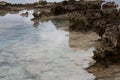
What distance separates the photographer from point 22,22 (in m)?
36.0

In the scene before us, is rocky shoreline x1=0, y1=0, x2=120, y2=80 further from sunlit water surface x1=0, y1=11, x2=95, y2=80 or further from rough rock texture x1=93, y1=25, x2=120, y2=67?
sunlit water surface x1=0, y1=11, x2=95, y2=80

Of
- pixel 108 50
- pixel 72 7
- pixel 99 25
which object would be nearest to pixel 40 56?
pixel 108 50

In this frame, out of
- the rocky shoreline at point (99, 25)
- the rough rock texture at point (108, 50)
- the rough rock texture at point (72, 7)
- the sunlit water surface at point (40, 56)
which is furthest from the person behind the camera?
the rough rock texture at point (72, 7)

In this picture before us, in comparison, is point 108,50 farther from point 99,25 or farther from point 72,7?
point 72,7

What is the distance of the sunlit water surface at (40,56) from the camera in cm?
1642

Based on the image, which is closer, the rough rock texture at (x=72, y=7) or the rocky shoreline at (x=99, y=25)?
the rocky shoreline at (x=99, y=25)

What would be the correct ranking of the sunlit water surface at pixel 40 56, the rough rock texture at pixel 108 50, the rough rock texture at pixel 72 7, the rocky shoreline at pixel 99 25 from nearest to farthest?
the sunlit water surface at pixel 40 56 → the rocky shoreline at pixel 99 25 → the rough rock texture at pixel 108 50 → the rough rock texture at pixel 72 7

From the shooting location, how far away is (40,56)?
20203 millimetres

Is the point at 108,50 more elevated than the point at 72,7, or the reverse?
the point at 72,7

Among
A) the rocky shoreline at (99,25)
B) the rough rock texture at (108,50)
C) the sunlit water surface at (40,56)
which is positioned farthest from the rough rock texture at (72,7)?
the rough rock texture at (108,50)

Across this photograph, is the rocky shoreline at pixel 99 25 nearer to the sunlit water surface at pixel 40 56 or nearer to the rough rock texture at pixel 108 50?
the rough rock texture at pixel 108 50

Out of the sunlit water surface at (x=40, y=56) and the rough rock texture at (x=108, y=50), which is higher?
the rough rock texture at (x=108, y=50)

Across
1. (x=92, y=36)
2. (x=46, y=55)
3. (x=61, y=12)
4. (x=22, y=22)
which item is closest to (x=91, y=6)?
(x=61, y=12)

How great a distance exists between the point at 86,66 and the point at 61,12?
23.8m
